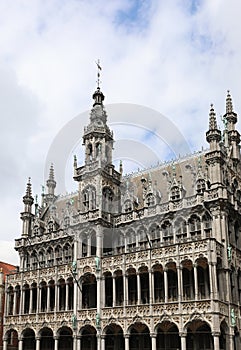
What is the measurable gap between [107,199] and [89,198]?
1.99m

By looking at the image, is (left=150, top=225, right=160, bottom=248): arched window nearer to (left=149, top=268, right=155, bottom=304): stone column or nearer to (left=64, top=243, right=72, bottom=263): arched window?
(left=149, top=268, right=155, bottom=304): stone column

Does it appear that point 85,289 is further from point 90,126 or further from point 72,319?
point 90,126

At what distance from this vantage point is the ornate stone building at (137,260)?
1590 inches

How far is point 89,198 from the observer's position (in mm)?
51062

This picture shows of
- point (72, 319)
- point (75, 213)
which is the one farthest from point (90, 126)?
point (72, 319)

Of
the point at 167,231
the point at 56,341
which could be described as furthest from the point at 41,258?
the point at 167,231

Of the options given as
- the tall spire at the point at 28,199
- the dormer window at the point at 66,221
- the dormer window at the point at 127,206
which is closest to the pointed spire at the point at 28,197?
the tall spire at the point at 28,199

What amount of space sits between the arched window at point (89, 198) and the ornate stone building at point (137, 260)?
0.11m

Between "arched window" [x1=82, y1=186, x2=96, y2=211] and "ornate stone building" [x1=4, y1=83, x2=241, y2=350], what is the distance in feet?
0.37

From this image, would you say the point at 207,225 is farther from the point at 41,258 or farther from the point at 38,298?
→ the point at 41,258

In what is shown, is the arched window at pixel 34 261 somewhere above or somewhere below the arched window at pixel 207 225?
below


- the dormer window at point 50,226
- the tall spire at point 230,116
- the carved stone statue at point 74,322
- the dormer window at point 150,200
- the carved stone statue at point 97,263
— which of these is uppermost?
the tall spire at point 230,116

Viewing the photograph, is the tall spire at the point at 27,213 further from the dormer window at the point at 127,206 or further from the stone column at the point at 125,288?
the stone column at the point at 125,288

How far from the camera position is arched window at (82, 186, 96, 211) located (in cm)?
5065
